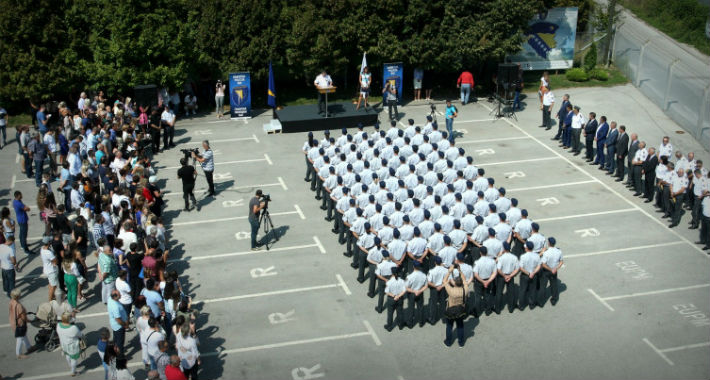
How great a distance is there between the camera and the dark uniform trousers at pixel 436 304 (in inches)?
599

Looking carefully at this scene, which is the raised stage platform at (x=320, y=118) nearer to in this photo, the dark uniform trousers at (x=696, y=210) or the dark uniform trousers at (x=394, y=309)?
the dark uniform trousers at (x=696, y=210)

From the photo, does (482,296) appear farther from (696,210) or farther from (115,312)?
(115,312)

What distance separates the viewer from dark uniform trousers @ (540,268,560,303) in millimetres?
15836

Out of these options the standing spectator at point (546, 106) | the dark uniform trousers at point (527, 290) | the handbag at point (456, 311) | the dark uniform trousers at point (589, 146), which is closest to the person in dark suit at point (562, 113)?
the standing spectator at point (546, 106)

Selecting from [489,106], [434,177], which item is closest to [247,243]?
[434,177]

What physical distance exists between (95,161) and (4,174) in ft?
16.1

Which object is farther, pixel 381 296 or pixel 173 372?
pixel 381 296

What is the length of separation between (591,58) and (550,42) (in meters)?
2.10

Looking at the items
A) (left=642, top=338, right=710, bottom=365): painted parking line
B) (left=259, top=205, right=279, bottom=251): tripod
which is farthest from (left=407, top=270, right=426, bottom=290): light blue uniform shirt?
(left=259, top=205, right=279, bottom=251): tripod

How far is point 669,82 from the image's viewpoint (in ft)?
95.9

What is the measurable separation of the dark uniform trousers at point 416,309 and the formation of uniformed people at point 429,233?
0.02m

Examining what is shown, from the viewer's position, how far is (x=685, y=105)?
28.2m

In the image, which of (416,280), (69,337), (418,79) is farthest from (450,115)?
(69,337)

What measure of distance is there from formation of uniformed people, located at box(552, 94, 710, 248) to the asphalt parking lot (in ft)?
1.44
